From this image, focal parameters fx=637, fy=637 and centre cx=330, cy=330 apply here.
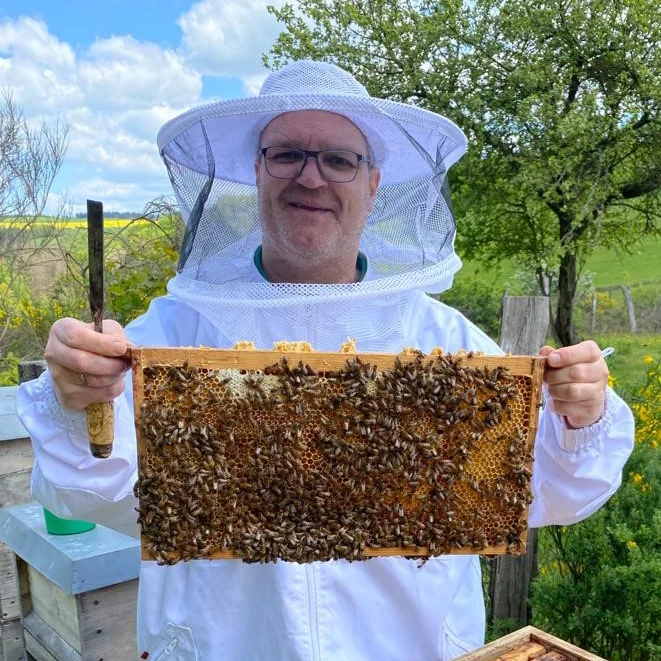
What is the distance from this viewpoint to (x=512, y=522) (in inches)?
73.8

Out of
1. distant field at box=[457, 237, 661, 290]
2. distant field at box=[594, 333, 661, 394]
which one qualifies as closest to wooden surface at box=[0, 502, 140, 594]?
distant field at box=[594, 333, 661, 394]

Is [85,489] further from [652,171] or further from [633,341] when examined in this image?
[633,341]

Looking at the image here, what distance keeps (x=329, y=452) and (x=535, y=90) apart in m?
12.4

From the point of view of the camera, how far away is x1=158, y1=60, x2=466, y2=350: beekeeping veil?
6.99 feet

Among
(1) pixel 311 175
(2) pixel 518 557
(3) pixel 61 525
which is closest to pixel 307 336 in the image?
(1) pixel 311 175

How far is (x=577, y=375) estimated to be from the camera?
6.03ft

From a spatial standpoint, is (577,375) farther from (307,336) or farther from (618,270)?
(618,270)

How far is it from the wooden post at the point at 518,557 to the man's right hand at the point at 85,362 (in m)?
3.16

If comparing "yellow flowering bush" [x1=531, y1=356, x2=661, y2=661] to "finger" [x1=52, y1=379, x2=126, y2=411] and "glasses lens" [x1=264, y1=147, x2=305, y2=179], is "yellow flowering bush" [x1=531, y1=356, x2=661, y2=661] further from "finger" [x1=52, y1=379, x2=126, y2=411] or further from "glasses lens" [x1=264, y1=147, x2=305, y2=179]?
"finger" [x1=52, y1=379, x2=126, y2=411]

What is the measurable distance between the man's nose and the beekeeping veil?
0.65 ft

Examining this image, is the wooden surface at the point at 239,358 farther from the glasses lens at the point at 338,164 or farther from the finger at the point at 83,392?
the glasses lens at the point at 338,164

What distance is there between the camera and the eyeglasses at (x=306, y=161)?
2344 mm

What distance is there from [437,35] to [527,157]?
3047mm

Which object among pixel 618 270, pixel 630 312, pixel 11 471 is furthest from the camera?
pixel 618 270
